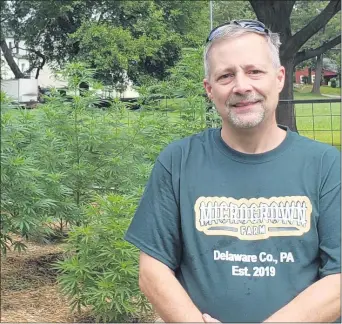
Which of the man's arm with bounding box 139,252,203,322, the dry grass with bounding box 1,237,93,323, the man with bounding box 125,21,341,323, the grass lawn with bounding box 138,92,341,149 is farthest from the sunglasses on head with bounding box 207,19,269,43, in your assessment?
the grass lawn with bounding box 138,92,341,149

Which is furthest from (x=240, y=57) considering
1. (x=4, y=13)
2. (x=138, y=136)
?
(x=4, y=13)

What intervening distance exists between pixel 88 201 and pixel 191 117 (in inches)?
40.6

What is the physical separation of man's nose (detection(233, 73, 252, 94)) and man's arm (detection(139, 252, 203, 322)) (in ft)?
1.84

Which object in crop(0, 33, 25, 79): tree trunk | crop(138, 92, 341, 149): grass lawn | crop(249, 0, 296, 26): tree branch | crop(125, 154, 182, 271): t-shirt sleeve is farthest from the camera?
crop(0, 33, 25, 79): tree trunk

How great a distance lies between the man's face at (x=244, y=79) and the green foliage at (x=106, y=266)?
180cm

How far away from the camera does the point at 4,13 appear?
1303 inches

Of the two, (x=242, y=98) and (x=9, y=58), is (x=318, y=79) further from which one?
(x=242, y=98)

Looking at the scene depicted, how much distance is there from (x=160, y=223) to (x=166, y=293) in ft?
0.67

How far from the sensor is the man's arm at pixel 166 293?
169 cm

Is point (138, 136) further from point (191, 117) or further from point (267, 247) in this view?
point (267, 247)

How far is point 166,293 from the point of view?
172 centimetres

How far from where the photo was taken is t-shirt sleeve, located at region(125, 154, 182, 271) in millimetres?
1756

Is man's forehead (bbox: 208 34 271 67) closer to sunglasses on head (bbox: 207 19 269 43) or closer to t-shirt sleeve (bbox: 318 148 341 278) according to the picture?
sunglasses on head (bbox: 207 19 269 43)

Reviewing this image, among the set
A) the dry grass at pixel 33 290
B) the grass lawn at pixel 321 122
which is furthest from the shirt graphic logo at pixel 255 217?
the grass lawn at pixel 321 122
